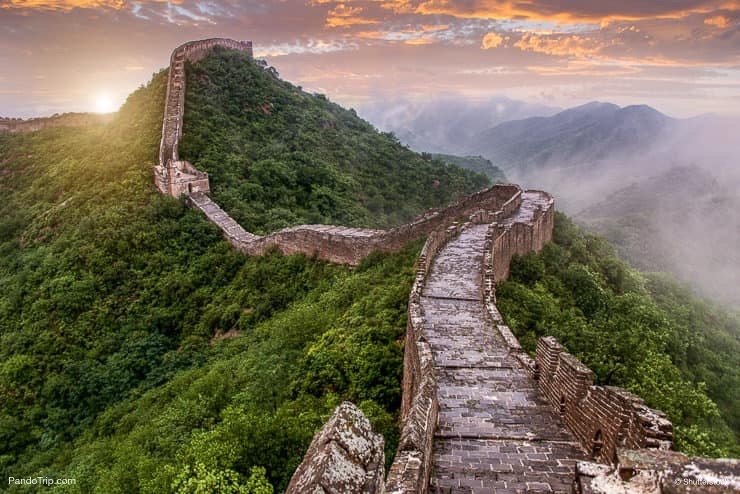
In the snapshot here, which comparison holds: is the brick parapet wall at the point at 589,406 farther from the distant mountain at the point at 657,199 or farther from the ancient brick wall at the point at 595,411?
the distant mountain at the point at 657,199

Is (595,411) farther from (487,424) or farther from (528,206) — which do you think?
(528,206)

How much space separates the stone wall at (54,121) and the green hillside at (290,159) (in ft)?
28.6

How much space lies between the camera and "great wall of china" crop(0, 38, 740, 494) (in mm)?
2035

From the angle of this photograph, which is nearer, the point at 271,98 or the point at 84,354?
the point at 84,354

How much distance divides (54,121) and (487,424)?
42.8 metres

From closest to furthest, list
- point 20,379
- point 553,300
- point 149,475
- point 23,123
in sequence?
1. point 149,475
2. point 553,300
3. point 20,379
4. point 23,123

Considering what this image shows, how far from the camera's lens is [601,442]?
5.69 m

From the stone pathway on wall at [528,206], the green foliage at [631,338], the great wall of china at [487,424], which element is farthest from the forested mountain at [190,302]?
the stone pathway on wall at [528,206]

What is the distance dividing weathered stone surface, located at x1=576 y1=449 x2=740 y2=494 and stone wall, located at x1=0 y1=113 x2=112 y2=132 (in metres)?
40.2

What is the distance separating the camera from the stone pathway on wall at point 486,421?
5398 mm

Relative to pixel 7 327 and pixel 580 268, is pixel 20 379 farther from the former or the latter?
pixel 580 268

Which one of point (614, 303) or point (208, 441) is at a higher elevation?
point (208, 441)

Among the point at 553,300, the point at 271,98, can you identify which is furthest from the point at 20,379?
the point at 271,98

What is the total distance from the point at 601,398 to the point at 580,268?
13200mm
